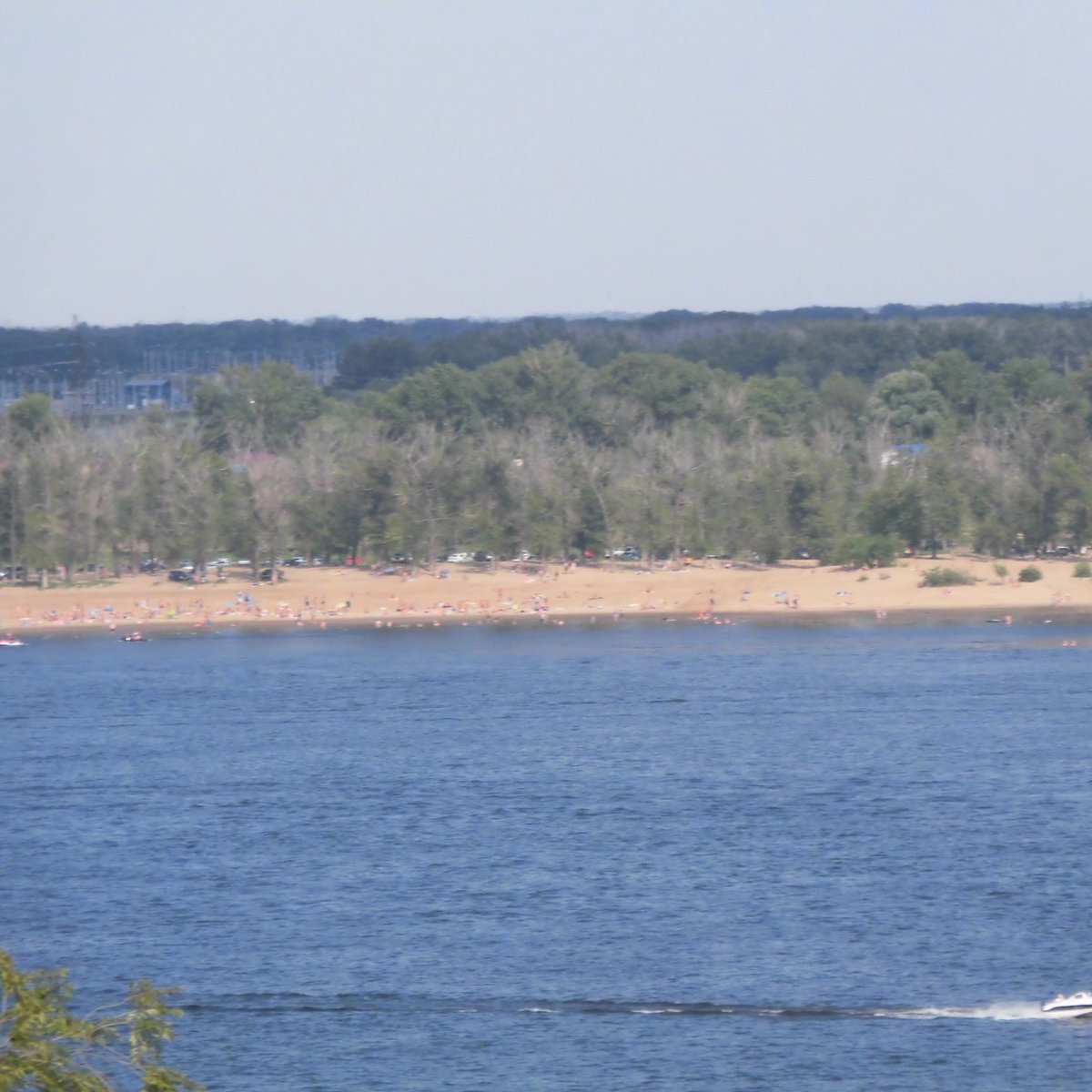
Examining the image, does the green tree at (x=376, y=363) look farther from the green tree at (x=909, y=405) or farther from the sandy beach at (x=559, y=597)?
the sandy beach at (x=559, y=597)

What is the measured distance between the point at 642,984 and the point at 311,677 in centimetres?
3891

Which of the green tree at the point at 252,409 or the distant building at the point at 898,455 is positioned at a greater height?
the green tree at the point at 252,409

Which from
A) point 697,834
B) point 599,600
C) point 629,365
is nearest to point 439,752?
point 697,834

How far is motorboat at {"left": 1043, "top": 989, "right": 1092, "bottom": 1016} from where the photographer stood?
23.8 metres

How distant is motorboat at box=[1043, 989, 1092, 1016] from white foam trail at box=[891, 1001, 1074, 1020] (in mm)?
77

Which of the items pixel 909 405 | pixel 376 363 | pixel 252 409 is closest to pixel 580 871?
pixel 909 405

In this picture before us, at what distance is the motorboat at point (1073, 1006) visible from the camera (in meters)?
23.8

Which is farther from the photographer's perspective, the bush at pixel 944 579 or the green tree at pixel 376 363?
the green tree at pixel 376 363

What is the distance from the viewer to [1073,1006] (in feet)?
78.4

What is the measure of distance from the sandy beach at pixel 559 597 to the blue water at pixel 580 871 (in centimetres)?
1387

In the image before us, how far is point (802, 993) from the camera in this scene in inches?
1009

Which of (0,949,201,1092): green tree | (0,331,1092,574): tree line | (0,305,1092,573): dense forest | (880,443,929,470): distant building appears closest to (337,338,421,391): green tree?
(0,305,1092,573): dense forest

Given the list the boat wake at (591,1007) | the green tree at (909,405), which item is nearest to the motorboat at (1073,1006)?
the boat wake at (591,1007)

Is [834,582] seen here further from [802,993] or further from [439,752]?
[802,993]
